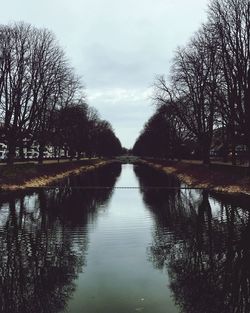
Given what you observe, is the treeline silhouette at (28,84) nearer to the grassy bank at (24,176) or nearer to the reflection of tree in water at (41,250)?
the grassy bank at (24,176)

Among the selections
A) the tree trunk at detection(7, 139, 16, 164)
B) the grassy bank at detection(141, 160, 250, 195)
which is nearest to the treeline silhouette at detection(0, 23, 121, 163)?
the tree trunk at detection(7, 139, 16, 164)

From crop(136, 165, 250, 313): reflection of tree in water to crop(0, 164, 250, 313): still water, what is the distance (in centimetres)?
3

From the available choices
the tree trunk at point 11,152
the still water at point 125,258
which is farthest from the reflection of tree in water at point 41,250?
the tree trunk at point 11,152

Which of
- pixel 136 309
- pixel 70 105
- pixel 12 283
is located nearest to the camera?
pixel 136 309

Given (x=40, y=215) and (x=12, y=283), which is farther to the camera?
(x=40, y=215)

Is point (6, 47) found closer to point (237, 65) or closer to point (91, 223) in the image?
point (237, 65)

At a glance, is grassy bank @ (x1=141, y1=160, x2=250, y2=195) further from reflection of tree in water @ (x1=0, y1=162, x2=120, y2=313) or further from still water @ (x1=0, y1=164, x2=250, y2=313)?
reflection of tree in water @ (x1=0, y1=162, x2=120, y2=313)

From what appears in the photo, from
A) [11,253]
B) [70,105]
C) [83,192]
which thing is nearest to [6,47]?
[83,192]

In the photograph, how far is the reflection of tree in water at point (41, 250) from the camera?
12289 millimetres

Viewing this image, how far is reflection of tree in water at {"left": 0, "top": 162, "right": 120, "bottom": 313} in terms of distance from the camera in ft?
40.3

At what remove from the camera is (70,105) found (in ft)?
245

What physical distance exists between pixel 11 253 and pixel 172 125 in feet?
283

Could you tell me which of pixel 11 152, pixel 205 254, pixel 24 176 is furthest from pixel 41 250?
pixel 11 152

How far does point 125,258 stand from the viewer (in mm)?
17062
